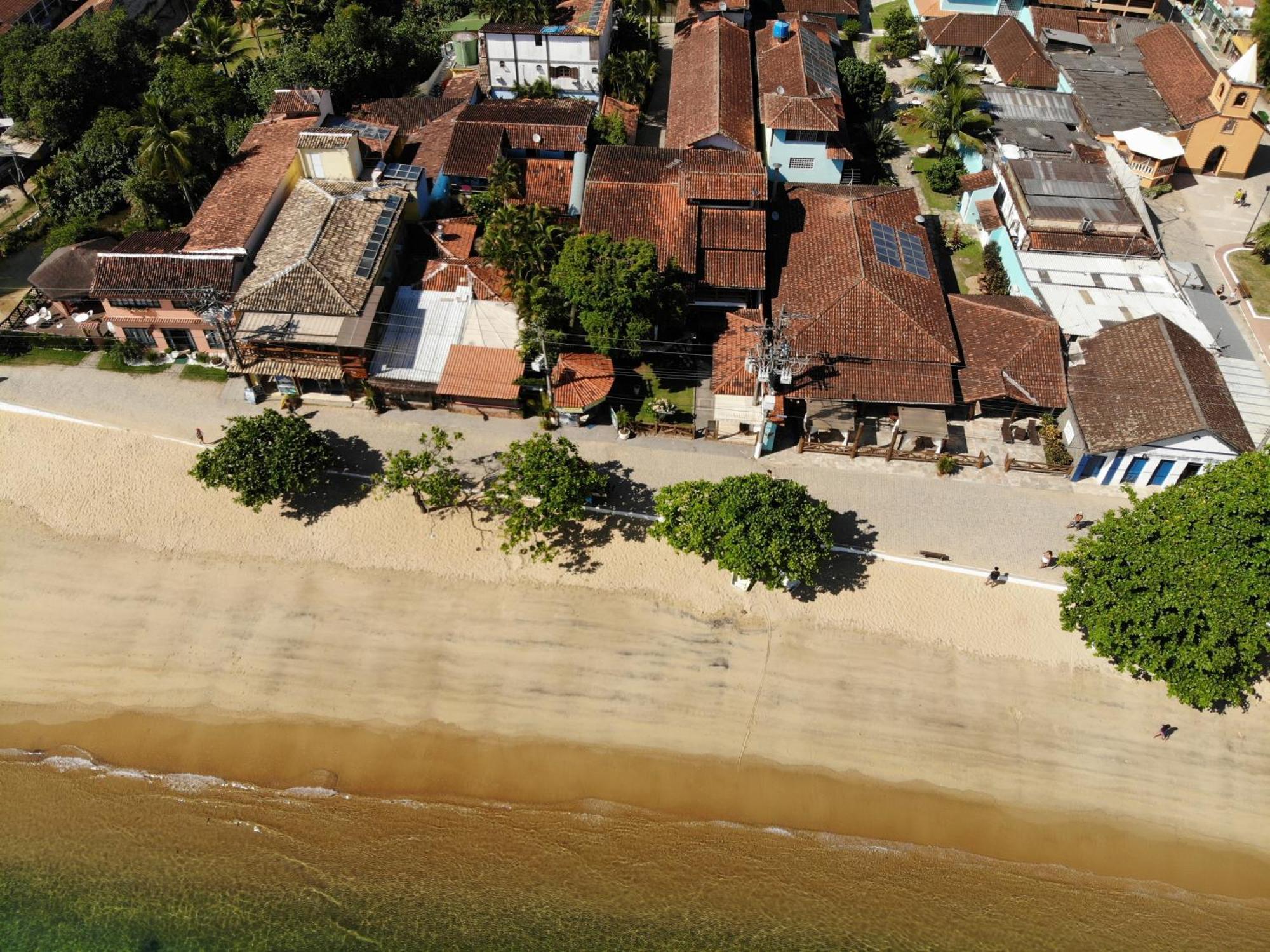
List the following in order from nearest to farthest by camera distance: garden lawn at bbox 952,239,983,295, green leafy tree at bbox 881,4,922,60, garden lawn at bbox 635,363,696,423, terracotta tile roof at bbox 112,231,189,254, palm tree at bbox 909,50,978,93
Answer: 1. garden lawn at bbox 635,363,696,423
2. terracotta tile roof at bbox 112,231,189,254
3. garden lawn at bbox 952,239,983,295
4. palm tree at bbox 909,50,978,93
5. green leafy tree at bbox 881,4,922,60

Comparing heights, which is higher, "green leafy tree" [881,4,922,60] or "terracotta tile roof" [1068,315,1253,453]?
"green leafy tree" [881,4,922,60]

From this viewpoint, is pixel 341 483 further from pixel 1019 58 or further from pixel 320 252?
pixel 1019 58

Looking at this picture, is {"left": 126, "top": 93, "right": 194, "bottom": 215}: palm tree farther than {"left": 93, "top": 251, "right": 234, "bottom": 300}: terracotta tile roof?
Yes

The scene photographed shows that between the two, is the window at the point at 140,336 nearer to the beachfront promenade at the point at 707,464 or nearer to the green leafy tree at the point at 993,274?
the beachfront promenade at the point at 707,464

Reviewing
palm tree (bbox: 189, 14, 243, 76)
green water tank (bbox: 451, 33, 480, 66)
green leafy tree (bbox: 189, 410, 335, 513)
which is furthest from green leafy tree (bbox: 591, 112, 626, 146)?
green leafy tree (bbox: 189, 410, 335, 513)

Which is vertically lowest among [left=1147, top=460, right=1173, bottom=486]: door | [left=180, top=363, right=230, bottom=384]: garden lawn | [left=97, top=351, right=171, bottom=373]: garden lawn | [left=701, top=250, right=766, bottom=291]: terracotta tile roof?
[left=1147, top=460, right=1173, bottom=486]: door

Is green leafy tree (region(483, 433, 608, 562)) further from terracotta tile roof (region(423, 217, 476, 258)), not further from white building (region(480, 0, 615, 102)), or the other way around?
white building (region(480, 0, 615, 102))

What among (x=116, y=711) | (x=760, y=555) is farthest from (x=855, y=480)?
(x=116, y=711)

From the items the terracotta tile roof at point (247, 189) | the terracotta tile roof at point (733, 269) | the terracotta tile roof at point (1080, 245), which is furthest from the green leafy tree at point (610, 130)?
the terracotta tile roof at point (1080, 245)
